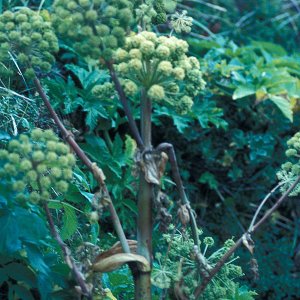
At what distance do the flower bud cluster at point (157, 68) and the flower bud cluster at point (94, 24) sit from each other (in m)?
0.04

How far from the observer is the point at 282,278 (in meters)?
3.04

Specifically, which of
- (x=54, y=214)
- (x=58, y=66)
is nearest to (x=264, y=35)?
(x=58, y=66)

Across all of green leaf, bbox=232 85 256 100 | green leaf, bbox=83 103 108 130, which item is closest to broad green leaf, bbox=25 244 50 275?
green leaf, bbox=83 103 108 130

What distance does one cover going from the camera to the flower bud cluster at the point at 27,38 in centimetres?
168

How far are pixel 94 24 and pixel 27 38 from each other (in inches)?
6.9

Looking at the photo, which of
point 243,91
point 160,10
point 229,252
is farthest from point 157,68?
point 243,91

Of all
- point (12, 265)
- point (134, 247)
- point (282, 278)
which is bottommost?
point (282, 278)

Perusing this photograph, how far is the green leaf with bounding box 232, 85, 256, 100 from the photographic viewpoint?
3.30m

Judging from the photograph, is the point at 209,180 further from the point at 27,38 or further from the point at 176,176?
the point at 27,38

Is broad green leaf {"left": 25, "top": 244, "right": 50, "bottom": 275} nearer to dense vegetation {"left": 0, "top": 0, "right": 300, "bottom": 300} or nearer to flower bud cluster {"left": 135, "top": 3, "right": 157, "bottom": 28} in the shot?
dense vegetation {"left": 0, "top": 0, "right": 300, "bottom": 300}

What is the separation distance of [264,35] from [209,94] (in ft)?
5.32

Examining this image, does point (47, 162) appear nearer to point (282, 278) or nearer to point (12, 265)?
point (12, 265)

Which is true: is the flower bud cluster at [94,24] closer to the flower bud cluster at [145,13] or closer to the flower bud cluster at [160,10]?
the flower bud cluster at [145,13]

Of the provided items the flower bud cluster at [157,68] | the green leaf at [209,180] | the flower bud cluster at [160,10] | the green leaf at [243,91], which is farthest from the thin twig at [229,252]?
the green leaf at [209,180]
